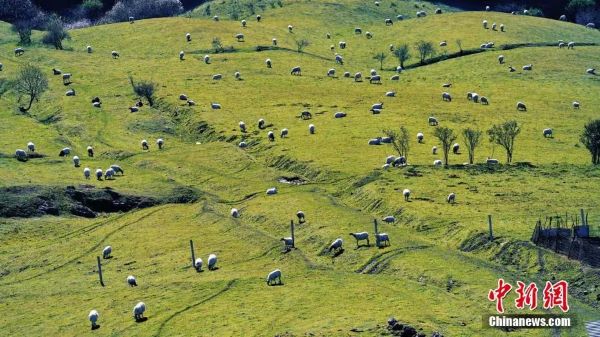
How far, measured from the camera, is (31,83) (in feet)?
472

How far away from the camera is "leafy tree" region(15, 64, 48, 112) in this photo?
14350cm

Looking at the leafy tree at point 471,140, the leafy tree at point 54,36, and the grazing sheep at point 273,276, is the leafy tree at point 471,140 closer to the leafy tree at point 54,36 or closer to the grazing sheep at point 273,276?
the grazing sheep at point 273,276

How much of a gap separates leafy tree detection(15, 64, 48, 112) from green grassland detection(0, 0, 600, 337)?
1.69 m

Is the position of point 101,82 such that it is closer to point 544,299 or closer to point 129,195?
point 129,195

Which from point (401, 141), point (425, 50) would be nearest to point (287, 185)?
point (401, 141)

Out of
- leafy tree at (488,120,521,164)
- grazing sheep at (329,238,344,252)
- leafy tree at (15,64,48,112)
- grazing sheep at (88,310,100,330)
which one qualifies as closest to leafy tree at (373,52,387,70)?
leafy tree at (15,64,48,112)

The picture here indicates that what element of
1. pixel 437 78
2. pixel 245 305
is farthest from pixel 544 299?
pixel 437 78

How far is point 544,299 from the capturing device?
6356cm

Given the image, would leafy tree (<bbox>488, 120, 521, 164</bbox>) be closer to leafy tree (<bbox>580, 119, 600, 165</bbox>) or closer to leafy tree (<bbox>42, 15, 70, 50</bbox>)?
leafy tree (<bbox>580, 119, 600, 165</bbox>)

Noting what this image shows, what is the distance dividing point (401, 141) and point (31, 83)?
5860 centimetres

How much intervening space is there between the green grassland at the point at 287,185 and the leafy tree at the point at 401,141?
160cm

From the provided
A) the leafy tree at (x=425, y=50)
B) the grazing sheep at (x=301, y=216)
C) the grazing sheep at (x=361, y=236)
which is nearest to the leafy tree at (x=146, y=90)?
the leafy tree at (x=425, y=50)

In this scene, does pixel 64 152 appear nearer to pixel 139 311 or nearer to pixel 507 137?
pixel 507 137

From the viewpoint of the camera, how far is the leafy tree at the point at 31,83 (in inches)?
5650
